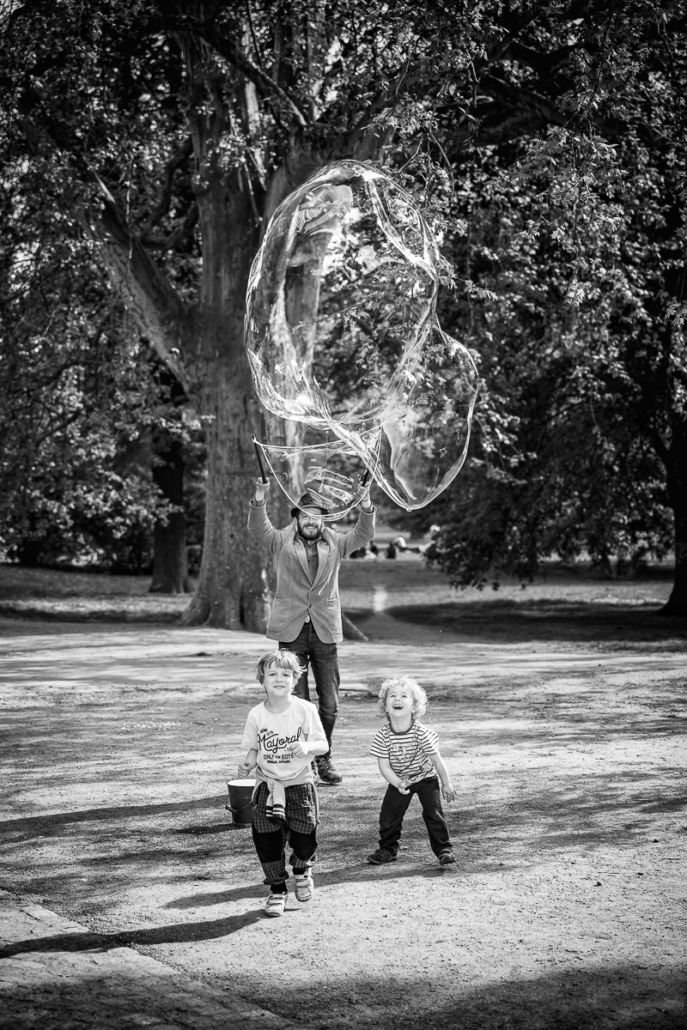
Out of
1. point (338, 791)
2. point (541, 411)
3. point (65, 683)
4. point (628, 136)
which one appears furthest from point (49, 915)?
point (541, 411)

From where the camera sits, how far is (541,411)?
2541cm

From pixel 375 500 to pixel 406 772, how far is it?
13.7 meters

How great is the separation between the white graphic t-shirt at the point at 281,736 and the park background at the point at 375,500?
0.64 meters

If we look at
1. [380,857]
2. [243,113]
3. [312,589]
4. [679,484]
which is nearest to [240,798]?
[380,857]

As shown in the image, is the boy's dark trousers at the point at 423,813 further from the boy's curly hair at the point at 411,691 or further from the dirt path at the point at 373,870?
the boy's curly hair at the point at 411,691

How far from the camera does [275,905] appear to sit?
5.48 m

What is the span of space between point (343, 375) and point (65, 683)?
17.0 ft

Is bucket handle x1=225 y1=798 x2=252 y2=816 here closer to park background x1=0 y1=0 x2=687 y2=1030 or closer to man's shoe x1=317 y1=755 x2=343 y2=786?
park background x1=0 y1=0 x2=687 y2=1030

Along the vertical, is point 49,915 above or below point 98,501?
below

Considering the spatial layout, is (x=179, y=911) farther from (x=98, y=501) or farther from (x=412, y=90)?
(x=98, y=501)

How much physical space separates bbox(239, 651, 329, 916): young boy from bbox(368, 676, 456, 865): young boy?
21.6 inches

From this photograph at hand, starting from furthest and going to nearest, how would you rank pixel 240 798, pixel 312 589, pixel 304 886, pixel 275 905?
pixel 312 589 < pixel 240 798 < pixel 304 886 < pixel 275 905

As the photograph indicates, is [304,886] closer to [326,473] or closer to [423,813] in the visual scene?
[423,813]

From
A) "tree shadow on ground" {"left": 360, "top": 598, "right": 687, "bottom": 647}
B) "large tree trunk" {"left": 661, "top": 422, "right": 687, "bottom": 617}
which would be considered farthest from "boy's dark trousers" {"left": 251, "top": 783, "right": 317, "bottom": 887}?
"large tree trunk" {"left": 661, "top": 422, "right": 687, "bottom": 617}
